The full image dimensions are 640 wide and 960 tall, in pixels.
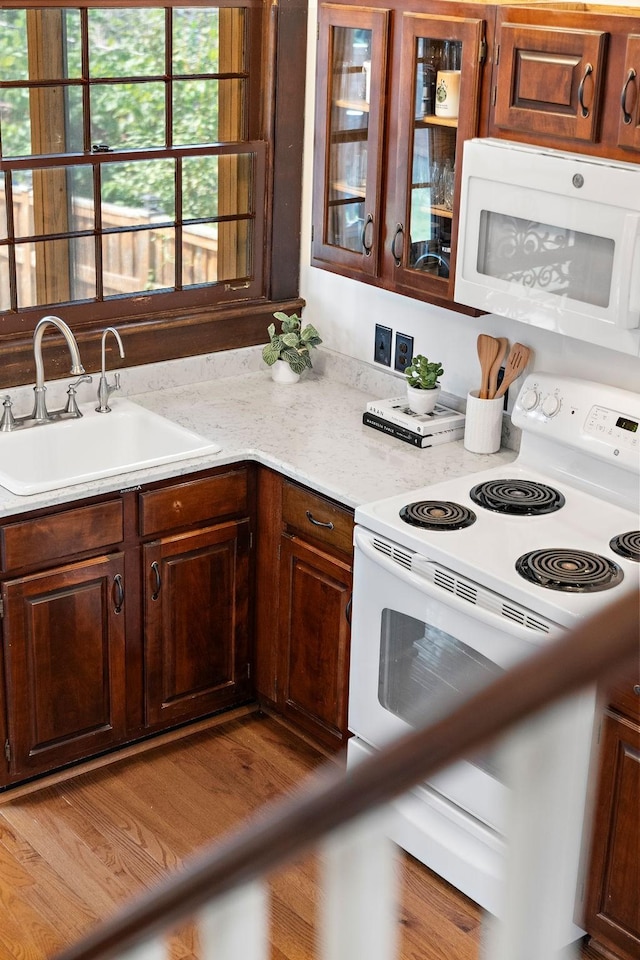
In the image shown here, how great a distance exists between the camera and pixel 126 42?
352cm

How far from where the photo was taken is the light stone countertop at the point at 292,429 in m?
3.20

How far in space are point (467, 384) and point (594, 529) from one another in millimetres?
822

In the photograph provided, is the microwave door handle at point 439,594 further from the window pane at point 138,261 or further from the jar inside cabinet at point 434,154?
the window pane at point 138,261

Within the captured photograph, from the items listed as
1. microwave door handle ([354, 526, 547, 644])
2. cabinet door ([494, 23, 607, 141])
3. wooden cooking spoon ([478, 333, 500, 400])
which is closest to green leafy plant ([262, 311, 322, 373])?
wooden cooking spoon ([478, 333, 500, 400])

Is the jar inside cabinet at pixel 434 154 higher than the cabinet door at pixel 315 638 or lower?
higher

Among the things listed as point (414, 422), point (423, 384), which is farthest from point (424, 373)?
point (414, 422)

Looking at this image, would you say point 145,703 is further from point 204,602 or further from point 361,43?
point 361,43

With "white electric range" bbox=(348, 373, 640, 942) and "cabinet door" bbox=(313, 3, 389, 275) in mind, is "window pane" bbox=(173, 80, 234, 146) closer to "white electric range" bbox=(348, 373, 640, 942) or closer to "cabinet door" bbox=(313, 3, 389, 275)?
"cabinet door" bbox=(313, 3, 389, 275)

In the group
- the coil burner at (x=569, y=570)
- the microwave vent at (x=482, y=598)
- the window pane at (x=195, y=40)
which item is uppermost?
the window pane at (x=195, y=40)

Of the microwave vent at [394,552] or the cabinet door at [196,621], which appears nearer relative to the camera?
the microwave vent at [394,552]

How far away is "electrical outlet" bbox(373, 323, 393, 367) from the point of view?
151 inches

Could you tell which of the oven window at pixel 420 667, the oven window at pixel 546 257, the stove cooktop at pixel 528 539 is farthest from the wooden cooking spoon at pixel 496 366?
the oven window at pixel 420 667

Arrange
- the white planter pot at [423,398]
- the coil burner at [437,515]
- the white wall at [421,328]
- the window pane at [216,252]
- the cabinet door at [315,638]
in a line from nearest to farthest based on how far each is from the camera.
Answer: the coil burner at [437,515]
the white wall at [421,328]
the cabinet door at [315,638]
the white planter pot at [423,398]
the window pane at [216,252]

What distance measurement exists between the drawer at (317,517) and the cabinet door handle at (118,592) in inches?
19.2
